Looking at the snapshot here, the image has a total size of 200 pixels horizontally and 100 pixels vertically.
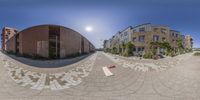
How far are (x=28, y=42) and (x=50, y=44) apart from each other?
1957 mm

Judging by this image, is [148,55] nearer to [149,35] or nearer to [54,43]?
[149,35]

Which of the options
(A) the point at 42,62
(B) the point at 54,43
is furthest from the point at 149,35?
(B) the point at 54,43

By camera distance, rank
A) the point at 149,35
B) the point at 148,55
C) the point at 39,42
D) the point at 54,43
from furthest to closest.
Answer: the point at 54,43, the point at 39,42, the point at 148,55, the point at 149,35

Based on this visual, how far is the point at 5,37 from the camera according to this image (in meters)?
13.3

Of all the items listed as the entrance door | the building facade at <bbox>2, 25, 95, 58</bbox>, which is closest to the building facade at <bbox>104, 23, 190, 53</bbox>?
the building facade at <bbox>2, 25, 95, 58</bbox>

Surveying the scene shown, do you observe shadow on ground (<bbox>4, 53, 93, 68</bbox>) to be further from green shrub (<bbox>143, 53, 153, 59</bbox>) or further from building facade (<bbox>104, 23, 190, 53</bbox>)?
green shrub (<bbox>143, 53, 153, 59</bbox>)

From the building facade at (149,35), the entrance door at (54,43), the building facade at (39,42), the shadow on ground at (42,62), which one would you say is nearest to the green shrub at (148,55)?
the building facade at (149,35)

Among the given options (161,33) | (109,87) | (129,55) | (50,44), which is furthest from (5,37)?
(161,33)

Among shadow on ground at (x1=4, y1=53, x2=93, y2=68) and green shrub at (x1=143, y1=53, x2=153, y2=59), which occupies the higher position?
green shrub at (x1=143, y1=53, x2=153, y2=59)

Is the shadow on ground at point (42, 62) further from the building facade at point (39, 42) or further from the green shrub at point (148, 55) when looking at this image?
the green shrub at point (148, 55)

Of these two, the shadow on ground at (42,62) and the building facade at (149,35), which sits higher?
the building facade at (149,35)

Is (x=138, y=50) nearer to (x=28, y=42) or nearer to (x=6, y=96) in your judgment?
(x=6, y=96)

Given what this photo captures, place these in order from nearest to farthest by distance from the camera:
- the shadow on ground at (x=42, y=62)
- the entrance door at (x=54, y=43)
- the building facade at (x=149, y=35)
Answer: the building facade at (x=149, y=35), the shadow on ground at (x=42, y=62), the entrance door at (x=54, y=43)

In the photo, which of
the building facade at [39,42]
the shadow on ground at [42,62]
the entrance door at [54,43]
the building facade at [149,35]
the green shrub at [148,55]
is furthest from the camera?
the entrance door at [54,43]
